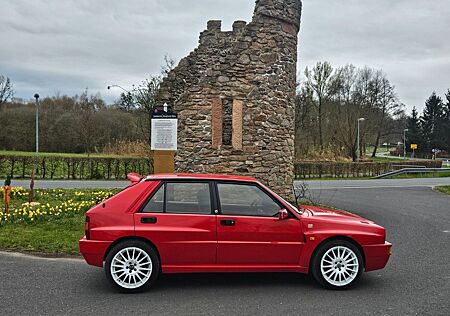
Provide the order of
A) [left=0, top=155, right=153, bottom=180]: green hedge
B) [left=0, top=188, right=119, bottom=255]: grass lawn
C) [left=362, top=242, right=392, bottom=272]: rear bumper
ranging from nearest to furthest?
[left=362, top=242, right=392, bottom=272]: rear bumper
[left=0, top=188, right=119, bottom=255]: grass lawn
[left=0, top=155, right=153, bottom=180]: green hedge

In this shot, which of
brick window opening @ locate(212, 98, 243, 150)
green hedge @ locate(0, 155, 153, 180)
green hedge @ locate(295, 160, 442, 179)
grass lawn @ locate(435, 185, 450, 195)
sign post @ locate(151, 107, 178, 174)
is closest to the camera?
sign post @ locate(151, 107, 178, 174)

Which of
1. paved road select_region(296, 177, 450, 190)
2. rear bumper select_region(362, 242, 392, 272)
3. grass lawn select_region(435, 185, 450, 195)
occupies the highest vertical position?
rear bumper select_region(362, 242, 392, 272)

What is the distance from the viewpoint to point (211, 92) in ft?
39.5

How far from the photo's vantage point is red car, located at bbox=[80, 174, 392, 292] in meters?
5.67

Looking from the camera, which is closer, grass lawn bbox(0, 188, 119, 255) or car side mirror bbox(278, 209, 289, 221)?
car side mirror bbox(278, 209, 289, 221)

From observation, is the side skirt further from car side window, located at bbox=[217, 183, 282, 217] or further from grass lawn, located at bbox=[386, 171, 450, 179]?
grass lawn, located at bbox=[386, 171, 450, 179]

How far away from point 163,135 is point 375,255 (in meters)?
5.82

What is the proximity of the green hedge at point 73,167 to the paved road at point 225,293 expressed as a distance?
1982 centimetres

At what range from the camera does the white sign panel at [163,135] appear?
33.7 feet

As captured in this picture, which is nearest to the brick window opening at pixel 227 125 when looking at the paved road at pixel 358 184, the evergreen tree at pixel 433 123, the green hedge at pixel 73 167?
the paved road at pixel 358 184

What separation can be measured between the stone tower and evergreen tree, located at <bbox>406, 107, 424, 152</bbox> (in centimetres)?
7271

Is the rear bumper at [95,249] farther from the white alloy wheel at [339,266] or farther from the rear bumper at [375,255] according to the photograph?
the rear bumper at [375,255]

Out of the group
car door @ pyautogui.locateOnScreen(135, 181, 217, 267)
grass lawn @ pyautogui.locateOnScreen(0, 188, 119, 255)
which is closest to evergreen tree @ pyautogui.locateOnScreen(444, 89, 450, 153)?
grass lawn @ pyautogui.locateOnScreen(0, 188, 119, 255)

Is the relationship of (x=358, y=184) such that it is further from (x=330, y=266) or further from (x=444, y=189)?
(x=330, y=266)
